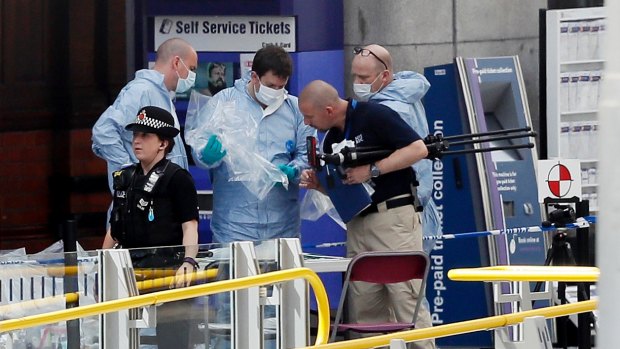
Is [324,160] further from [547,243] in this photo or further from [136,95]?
[547,243]

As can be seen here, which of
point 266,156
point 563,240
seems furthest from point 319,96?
point 563,240

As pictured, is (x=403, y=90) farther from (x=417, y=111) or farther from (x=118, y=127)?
(x=118, y=127)

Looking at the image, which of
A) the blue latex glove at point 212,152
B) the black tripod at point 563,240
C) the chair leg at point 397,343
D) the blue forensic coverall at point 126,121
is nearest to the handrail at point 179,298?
the chair leg at point 397,343

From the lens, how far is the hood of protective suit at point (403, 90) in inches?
323

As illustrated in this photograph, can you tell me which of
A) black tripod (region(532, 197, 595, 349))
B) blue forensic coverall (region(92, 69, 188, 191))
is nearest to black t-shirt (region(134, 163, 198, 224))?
blue forensic coverall (region(92, 69, 188, 191))

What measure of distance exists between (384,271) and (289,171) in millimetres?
1012

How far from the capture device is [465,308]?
9586 mm

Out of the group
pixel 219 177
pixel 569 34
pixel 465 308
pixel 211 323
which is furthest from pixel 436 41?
pixel 211 323

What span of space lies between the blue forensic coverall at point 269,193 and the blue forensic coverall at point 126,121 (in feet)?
0.73

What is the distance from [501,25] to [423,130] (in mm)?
2113

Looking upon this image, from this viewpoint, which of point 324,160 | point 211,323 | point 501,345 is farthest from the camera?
point 324,160

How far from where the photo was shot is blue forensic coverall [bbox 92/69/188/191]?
7.53m

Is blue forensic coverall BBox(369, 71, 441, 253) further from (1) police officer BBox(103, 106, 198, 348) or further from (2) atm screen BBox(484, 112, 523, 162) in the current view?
(1) police officer BBox(103, 106, 198, 348)

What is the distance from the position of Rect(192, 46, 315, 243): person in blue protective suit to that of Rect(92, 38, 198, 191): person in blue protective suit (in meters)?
0.21
